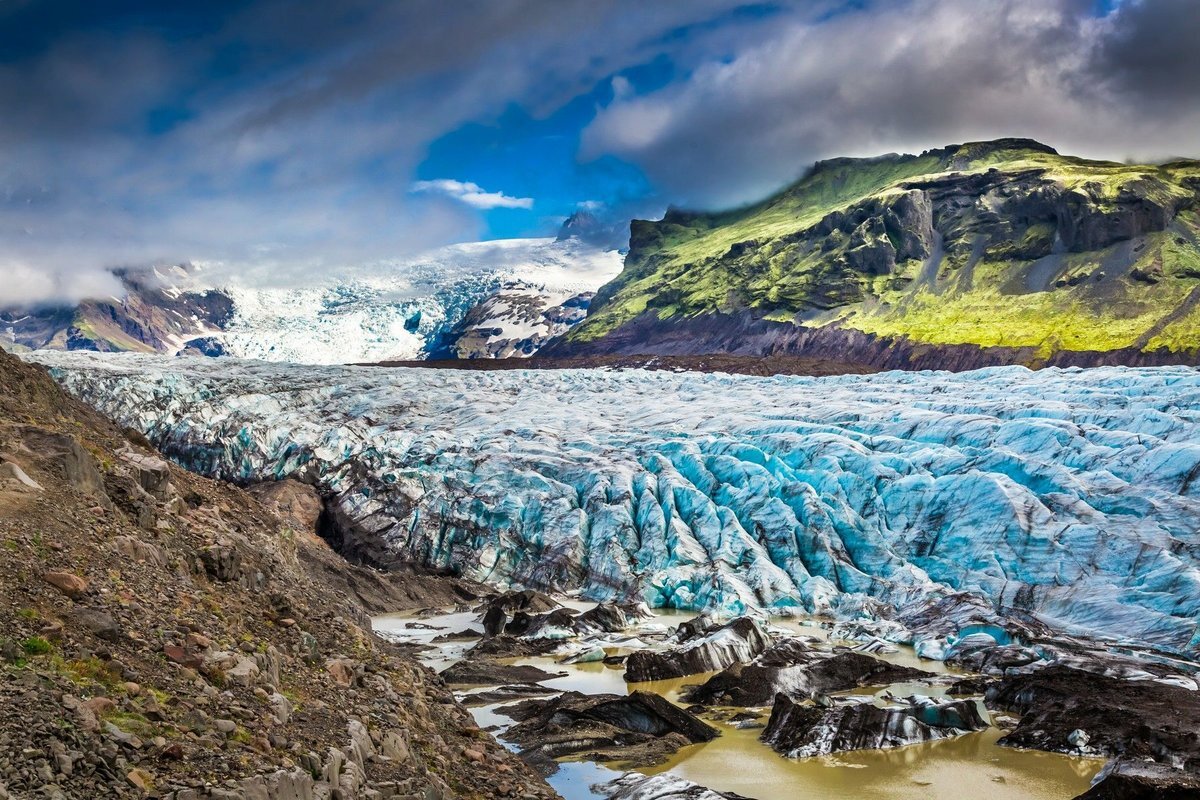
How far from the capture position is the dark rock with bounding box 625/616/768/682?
2606cm

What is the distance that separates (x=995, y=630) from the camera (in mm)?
28266

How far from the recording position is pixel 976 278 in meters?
155

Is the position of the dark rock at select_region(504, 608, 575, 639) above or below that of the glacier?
below

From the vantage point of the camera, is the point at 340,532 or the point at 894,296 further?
the point at 894,296

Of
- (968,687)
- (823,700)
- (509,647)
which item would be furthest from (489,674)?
(968,687)

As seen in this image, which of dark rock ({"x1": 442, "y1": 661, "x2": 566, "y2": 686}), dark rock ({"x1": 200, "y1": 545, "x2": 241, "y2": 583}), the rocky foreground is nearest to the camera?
dark rock ({"x1": 200, "y1": 545, "x2": 241, "y2": 583})

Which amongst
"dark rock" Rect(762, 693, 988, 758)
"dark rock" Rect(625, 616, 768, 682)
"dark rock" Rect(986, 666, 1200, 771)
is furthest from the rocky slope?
"dark rock" Rect(986, 666, 1200, 771)

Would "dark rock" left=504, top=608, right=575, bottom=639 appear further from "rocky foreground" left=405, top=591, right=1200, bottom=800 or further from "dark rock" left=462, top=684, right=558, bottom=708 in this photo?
"dark rock" left=462, top=684, right=558, bottom=708

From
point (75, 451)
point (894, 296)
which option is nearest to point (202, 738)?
point (75, 451)

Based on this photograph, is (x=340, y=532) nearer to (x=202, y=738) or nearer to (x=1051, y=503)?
(x=1051, y=503)

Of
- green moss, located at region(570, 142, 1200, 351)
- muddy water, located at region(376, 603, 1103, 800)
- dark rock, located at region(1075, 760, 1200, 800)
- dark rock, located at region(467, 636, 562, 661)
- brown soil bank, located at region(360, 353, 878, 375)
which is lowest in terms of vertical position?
dark rock, located at region(467, 636, 562, 661)

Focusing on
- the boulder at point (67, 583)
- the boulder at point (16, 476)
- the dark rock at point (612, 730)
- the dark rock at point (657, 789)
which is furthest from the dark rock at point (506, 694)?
the boulder at point (67, 583)

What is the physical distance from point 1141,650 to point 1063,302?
4870 inches

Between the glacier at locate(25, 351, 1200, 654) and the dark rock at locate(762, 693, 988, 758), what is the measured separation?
33.5 feet
